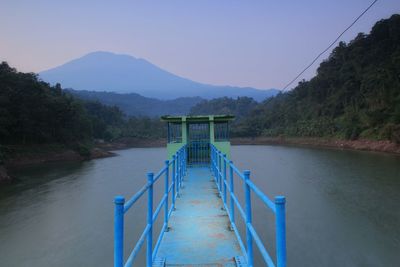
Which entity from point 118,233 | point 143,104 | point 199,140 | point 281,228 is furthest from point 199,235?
point 143,104

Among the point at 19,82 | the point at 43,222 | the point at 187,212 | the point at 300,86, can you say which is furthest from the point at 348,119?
the point at 187,212

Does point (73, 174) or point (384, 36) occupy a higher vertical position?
point (384, 36)

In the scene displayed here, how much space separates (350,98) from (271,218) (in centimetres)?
4557

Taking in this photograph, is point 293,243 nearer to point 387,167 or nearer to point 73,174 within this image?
point 387,167

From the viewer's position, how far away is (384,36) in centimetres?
5544

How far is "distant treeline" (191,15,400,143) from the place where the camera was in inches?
1588

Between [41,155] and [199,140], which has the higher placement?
[199,140]

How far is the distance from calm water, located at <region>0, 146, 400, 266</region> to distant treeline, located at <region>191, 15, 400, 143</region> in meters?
18.3

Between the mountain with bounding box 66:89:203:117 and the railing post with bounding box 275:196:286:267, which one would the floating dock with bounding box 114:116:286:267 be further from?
the mountain with bounding box 66:89:203:117

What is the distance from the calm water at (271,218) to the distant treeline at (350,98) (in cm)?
1829

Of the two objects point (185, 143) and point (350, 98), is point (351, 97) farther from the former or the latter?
point (185, 143)

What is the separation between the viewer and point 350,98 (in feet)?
173

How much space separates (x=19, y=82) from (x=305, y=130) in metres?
41.7


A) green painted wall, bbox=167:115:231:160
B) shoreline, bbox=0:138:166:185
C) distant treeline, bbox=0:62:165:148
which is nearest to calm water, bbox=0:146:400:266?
green painted wall, bbox=167:115:231:160
